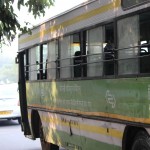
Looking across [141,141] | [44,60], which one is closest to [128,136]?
[141,141]

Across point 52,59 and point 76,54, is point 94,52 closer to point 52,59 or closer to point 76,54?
point 76,54

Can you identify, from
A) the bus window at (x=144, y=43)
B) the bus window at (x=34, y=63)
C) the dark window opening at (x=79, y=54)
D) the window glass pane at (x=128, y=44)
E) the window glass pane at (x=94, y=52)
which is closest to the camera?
the bus window at (x=144, y=43)

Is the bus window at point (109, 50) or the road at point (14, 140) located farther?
the road at point (14, 140)

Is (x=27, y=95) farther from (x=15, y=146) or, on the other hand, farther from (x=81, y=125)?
(x=81, y=125)

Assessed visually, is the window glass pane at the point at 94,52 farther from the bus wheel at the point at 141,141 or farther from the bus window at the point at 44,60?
the bus window at the point at 44,60

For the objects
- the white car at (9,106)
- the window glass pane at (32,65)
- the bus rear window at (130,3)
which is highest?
the bus rear window at (130,3)

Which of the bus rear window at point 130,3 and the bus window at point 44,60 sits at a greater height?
the bus rear window at point 130,3

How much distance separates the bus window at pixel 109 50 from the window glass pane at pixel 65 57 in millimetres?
1612

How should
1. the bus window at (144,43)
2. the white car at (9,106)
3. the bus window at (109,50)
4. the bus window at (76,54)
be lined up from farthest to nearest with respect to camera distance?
1. the white car at (9,106)
2. the bus window at (76,54)
3. the bus window at (109,50)
4. the bus window at (144,43)

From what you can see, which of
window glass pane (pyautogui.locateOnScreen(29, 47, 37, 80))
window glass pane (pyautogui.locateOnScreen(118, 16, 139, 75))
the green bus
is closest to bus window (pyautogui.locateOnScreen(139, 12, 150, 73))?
the green bus

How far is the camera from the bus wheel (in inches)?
270

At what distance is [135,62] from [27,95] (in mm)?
5844

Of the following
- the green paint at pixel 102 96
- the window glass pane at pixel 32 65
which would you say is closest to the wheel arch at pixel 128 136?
the green paint at pixel 102 96

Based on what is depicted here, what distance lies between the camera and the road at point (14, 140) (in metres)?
14.0
